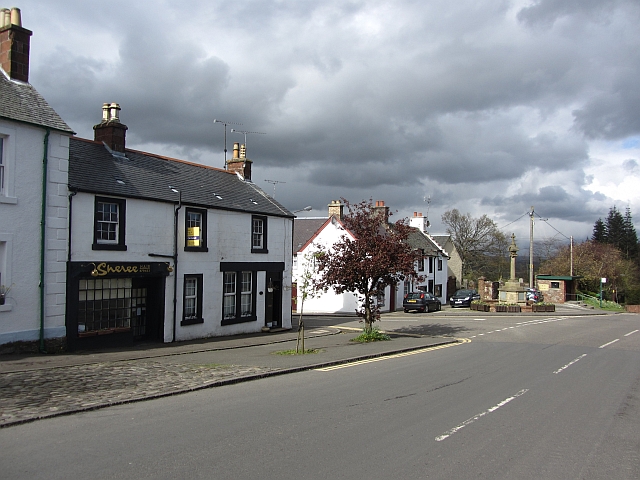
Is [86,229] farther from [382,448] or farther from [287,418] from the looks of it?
[382,448]

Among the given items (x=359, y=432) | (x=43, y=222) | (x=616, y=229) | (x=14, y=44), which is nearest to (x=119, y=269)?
(x=43, y=222)

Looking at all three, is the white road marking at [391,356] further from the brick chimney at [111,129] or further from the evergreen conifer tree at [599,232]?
the evergreen conifer tree at [599,232]

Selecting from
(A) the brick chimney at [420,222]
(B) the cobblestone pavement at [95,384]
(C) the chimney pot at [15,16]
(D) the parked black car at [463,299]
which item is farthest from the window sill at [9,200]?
(A) the brick chimney at [420,222]

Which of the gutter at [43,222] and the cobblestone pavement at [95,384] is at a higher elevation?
the gutter at [43,222]

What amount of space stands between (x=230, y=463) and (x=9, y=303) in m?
11.0

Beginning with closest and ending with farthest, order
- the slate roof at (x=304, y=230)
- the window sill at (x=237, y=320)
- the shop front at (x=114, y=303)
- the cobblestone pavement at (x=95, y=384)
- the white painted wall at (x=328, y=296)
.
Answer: the cobblestone pavement at (x=95, y=384), the shop front at (x=114, y=303), the window sill at (x=237, y=320), the white painted wall at (x=328, y=296), the slate roof at (x=304, y=230)

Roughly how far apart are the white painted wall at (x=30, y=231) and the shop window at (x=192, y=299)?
5332 millimetres

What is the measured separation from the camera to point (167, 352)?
17.0 metres

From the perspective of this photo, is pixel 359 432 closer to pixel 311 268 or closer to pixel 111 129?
pixel 111 129

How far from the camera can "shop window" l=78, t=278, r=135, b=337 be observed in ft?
55.9

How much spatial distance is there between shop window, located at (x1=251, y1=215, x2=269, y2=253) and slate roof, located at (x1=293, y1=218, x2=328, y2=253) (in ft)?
59.5

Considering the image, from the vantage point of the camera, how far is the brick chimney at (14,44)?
15766mm

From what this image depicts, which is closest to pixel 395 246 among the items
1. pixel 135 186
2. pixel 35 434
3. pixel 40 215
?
pixel 135 186

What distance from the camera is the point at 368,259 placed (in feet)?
67.2
